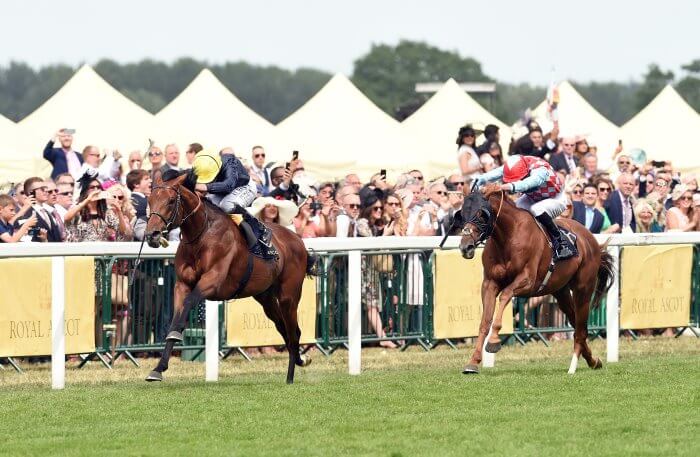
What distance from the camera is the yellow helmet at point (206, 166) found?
13812 mm

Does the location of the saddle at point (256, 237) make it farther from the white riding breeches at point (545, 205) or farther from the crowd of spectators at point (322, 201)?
the white riding breeches at point (545, 205)

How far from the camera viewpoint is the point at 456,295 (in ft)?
56.1

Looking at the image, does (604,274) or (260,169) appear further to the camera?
(260,169)

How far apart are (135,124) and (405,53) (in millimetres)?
123547

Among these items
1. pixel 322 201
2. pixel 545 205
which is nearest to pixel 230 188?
pixel 545 205

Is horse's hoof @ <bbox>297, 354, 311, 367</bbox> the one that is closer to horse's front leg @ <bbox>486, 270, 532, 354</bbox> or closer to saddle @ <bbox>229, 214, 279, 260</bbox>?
saddle @ <bbox>229, 214, 279, 260</bbox>

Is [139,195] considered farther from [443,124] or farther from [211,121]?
[443,124]

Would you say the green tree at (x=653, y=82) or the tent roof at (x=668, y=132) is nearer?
the tent roof at (x=668, y=132)

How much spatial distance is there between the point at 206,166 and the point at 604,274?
4480mm

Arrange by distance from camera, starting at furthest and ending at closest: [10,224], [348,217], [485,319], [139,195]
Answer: [348,217]
[139,195]
[10,224]
[485,319]

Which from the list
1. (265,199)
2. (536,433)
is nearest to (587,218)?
(265,199)

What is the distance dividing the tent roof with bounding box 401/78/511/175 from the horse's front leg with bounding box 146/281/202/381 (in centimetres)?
1760

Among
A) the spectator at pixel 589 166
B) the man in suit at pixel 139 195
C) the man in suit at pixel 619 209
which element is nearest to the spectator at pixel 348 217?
the man in suit at pixel 139 195

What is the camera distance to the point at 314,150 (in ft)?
98.1
